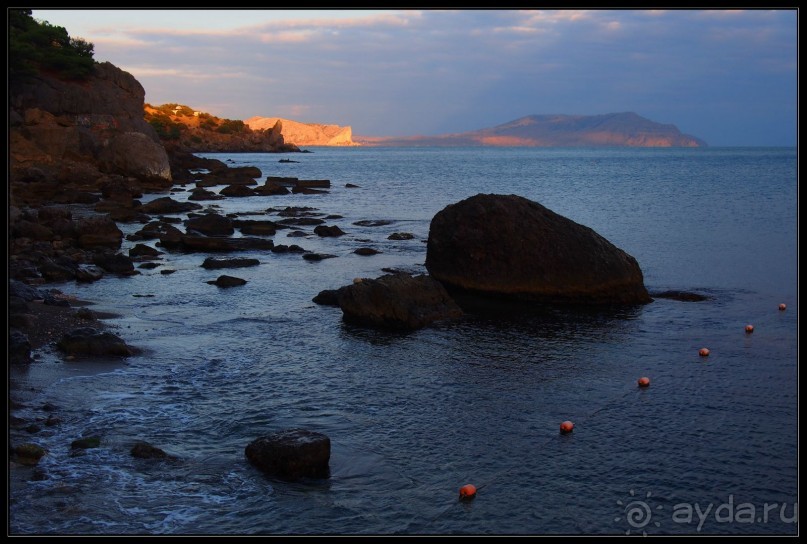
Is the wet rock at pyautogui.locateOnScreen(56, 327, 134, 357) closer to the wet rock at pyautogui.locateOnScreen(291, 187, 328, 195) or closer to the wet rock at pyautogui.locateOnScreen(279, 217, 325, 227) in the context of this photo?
the wet rock at pyautogui.locateOnScreen(279, 217, 325, 227)

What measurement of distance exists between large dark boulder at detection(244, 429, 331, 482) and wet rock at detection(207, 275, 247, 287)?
46.0 feet

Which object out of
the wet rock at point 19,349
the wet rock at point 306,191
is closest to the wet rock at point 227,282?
the wet rock at point 19,349

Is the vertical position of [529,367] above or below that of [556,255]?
below

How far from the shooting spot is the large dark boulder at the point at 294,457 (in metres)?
10.6

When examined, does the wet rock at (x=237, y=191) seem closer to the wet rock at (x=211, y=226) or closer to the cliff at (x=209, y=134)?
the wet rock at (x=211, y=226)

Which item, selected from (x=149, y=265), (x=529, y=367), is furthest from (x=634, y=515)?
(x=149, y=265)

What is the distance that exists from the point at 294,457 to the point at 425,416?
326cm

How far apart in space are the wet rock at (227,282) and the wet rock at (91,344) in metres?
8.32

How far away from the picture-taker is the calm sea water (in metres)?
9.73

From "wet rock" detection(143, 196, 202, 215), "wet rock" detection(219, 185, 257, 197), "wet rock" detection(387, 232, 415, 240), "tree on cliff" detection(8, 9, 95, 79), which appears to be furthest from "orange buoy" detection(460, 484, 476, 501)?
"tree on cliff" detection(8, 9, 95, 79)

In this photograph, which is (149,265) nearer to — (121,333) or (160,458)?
(121,333)

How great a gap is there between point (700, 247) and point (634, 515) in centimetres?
2653

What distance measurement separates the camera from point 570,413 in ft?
44.0
